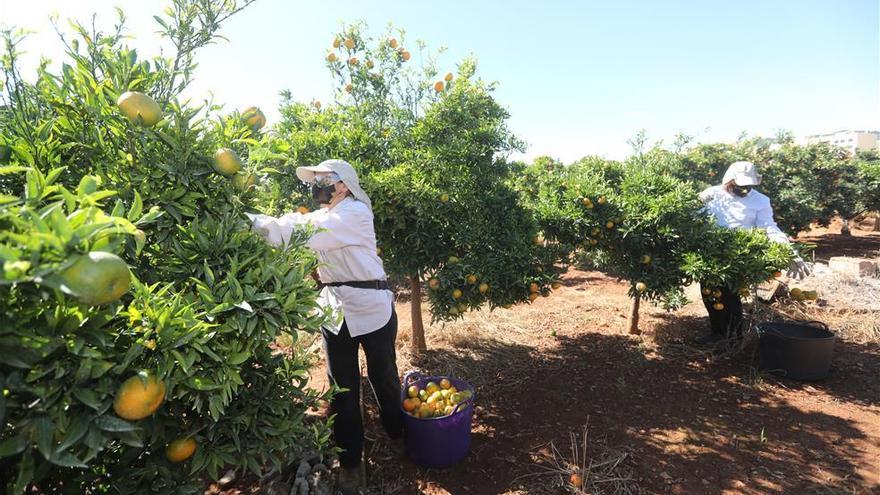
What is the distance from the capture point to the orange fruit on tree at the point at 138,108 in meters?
1.34

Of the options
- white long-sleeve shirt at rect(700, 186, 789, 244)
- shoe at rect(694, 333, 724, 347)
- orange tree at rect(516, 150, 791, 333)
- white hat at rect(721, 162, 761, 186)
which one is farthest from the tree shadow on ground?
white hat at rect(721, 162, 761, 186)

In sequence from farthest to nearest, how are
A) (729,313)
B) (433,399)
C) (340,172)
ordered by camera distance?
(729,313)
(433,399)
(340,172)

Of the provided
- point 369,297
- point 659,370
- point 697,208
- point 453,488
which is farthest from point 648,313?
point 369,297

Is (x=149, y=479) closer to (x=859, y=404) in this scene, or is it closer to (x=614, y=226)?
(x=614, y=226)

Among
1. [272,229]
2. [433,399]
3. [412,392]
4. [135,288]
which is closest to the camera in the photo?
[135,288]

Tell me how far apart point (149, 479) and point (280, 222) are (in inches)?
38.9

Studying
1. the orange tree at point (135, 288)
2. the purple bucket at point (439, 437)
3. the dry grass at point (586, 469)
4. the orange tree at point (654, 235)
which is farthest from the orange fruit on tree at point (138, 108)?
the orange tree at point (654, 235)

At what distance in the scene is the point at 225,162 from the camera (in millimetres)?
1523

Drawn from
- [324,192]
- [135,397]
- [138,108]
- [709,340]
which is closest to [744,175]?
[709,340]

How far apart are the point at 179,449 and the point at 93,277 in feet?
2.48

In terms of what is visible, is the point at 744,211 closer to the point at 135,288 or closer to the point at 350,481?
the point at 350,481

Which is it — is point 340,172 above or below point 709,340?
above

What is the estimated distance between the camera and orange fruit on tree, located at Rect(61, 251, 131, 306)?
31.6 inches

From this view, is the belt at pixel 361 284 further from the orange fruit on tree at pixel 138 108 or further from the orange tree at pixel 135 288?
the orange fruit on tree at pixel 138 108
